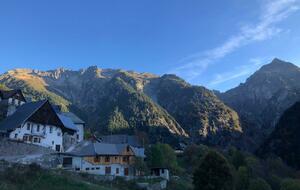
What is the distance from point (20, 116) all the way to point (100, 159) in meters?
17.6

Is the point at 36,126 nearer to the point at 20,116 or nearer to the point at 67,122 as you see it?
the point at 20,116

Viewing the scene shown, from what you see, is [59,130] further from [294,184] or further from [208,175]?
[294,184]

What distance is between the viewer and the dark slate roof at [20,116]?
70.9 meters

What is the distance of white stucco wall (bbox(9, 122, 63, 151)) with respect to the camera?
7050cm

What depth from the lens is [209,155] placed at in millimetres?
67000

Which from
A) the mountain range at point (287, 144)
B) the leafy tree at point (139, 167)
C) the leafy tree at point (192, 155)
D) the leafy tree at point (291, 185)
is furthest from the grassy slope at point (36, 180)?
the mountain range at point (287, 144)

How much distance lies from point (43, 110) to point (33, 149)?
382 inches

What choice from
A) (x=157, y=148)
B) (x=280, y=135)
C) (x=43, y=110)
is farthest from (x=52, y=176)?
(x=280, y=135)

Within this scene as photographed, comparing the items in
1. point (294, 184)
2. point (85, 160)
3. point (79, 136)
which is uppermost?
point (79, 136)

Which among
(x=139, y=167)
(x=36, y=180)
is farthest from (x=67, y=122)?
(x=36, y=180)

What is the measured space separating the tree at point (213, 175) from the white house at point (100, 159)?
1810 cm

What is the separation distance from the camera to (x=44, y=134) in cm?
7588

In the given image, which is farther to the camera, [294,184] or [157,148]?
[157,148]

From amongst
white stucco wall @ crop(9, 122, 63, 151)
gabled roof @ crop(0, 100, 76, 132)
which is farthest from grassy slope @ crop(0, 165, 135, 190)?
gabled roof @ crop(0, 100, 76, 132)
